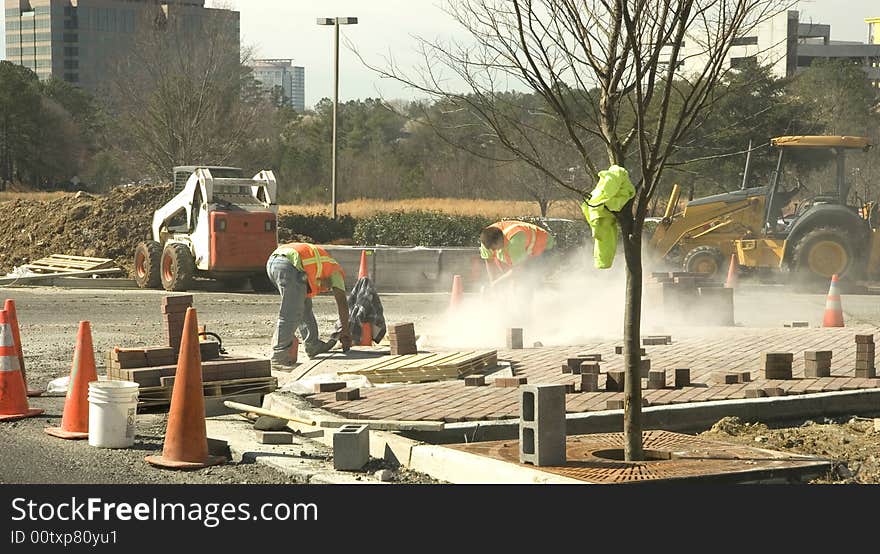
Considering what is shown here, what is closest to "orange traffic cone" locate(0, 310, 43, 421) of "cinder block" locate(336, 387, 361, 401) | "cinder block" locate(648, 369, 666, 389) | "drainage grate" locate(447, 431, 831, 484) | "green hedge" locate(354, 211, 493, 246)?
"cinder block" locate(336, 387, 361, 401)

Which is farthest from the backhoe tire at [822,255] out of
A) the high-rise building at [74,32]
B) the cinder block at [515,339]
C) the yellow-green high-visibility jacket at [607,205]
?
the high-rise building at [74,32]

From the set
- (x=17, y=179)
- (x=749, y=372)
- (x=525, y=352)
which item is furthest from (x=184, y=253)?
(x=17, y=179)

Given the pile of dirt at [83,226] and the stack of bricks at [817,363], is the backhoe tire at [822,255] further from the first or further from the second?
the pile of dirt at [83,226]

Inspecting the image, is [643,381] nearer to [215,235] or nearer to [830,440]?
[830,440]

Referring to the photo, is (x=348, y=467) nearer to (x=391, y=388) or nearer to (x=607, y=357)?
(x=391, y=388)

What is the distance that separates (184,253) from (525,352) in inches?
455

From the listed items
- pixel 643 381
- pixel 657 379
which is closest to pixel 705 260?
pixel 643 381

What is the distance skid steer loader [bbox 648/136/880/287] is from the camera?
23406mm

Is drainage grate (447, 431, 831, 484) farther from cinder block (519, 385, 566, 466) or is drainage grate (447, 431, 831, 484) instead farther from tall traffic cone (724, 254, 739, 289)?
tall traffic cone (724, 254, 739, 289)

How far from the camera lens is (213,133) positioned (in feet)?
125

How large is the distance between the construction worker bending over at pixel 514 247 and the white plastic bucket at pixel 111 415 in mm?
6831

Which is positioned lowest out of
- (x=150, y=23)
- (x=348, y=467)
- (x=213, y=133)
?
(x=348, y=467)

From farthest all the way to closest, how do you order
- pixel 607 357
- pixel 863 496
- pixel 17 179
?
pixel 17 179 < pixel 607 357 < pixel 863 496

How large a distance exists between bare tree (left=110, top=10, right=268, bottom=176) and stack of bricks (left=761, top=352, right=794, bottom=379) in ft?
94.9
